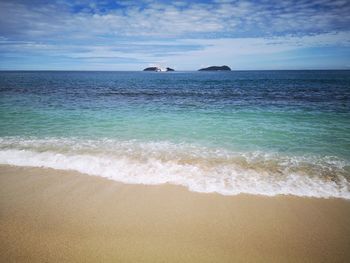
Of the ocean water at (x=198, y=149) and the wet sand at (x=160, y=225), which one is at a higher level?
the ocean water at (x=198, y=149)

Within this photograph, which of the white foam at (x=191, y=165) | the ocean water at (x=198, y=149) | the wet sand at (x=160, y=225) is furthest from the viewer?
the ocean water at (x=198, y=149)

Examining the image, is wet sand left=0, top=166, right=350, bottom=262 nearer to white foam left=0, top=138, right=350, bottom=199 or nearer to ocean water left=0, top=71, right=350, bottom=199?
Result: white foam left=0, top=138, right=350, bottom=199

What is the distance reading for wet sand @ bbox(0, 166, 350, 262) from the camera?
3348 millimetres

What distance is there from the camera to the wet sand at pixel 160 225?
3.35 m

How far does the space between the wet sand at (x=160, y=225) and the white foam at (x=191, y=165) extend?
459 millimetres

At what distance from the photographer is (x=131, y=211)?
14.3 feet

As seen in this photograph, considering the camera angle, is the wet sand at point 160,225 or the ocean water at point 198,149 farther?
the ocean water at point 198,149

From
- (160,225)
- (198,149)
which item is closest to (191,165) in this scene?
(198,149)

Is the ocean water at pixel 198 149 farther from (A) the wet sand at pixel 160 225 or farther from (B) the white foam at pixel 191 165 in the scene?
(A) the wet sand at pixel 160 225

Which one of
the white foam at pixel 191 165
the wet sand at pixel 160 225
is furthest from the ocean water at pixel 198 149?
the wet sand at pixel 160 225

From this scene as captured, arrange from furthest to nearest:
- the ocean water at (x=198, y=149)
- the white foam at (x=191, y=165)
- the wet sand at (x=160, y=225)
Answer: the ocean water at (x=198, y=149) < the white foam at (x=191, y=165) < the wet sand at (x=160, y=225)

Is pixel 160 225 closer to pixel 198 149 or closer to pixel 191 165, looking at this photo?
pixel 191 165

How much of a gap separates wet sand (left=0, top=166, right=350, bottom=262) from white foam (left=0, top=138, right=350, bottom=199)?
1.51ft

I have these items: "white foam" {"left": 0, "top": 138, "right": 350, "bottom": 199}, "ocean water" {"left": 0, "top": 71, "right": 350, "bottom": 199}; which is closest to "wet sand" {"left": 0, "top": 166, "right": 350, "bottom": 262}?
"white foam" {"left": 0, "top": 138, "right": 350, "bottom": 199}
